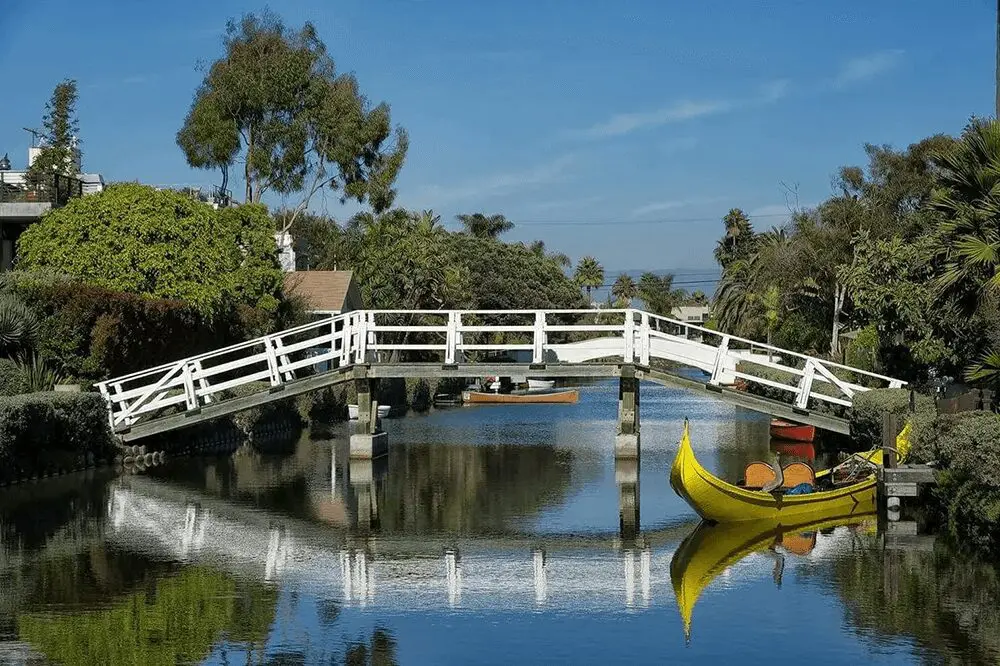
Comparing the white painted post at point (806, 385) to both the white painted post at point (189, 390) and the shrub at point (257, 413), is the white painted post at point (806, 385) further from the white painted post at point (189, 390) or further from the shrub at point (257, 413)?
the shrub at point (257, 413)

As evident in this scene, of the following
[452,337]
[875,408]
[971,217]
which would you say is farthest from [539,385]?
[971,217]

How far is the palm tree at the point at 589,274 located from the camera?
575ft

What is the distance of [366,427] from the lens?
3500 cm

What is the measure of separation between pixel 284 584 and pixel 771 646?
6.67 m

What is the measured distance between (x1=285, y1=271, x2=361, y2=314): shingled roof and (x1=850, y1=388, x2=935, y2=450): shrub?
3427 centimetres

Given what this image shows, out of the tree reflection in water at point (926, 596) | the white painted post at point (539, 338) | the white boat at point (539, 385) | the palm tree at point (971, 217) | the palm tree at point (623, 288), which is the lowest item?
the tree reflection in water at point (926, 596)

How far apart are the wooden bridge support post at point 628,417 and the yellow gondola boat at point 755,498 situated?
8.84m

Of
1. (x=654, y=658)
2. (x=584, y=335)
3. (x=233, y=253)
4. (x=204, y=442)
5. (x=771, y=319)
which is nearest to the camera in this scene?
(x=654, y=658)

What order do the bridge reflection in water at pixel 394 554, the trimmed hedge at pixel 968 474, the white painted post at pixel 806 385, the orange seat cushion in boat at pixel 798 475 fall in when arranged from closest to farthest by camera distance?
the bridge reflection in water at pixel 394 554 → the trimmed hedge at pixel 968 474 → the orange seat cushion in boat at pixel 798 475 → the white painted post at pixel 806 385

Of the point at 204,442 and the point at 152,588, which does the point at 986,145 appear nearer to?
the point at 152,588

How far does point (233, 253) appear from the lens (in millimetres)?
48250

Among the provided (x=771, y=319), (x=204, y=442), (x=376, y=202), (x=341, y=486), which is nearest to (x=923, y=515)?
(x=341, y=486)

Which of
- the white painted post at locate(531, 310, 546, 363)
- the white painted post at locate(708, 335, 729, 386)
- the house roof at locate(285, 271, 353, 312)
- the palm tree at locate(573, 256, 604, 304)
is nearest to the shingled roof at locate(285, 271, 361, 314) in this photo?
the house roof at locate(285, 271, 353, 312)

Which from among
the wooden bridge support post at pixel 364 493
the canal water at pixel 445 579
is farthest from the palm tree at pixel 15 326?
the wooden bridge support post at pixel 364 493
